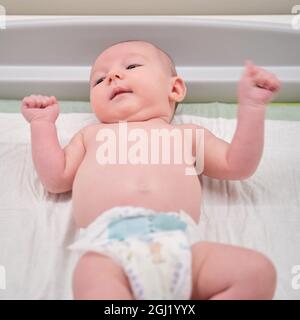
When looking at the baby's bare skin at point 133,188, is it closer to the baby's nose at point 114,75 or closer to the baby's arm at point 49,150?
the baby's arm at point 49,150

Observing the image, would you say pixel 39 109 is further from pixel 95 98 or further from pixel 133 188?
pixel 133 188

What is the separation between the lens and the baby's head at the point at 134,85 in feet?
3.89

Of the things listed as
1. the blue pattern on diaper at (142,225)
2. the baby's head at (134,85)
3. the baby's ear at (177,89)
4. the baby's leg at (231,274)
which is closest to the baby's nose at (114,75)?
the baby's head at (134,85)

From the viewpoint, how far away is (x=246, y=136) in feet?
3.58

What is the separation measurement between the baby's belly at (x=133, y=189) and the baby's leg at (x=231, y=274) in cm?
14

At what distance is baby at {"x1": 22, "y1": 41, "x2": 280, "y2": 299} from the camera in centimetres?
88

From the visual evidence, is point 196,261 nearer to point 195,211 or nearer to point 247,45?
point 195,211

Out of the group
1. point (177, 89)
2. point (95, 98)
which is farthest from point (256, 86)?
point (95, 98)

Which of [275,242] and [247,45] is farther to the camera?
[247,45]

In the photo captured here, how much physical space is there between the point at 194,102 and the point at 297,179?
1.39 ft

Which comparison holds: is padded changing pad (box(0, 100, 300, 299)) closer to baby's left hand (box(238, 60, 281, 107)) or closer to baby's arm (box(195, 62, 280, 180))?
baby's arm (box(195, 62, 280, 180))
